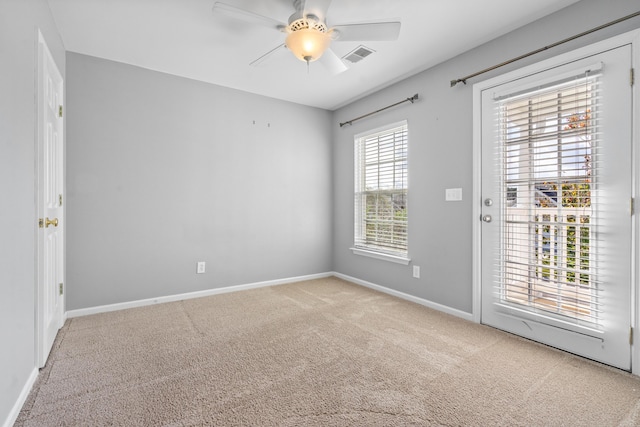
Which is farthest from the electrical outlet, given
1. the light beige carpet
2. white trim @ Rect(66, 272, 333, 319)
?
the light beige carpet

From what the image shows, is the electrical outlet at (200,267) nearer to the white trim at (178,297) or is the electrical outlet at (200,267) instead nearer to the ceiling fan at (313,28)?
the white trim at (178,297)

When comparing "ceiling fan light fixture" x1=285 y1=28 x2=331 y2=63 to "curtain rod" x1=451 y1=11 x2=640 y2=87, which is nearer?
"curtain rod" x1=451 y1=11 x2=640 y2=87

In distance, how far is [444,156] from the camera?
3.10m

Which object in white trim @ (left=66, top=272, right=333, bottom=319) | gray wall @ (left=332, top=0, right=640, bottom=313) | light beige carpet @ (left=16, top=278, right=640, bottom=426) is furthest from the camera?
white trim @ (left=66, top=272, right=333, bottom=319)

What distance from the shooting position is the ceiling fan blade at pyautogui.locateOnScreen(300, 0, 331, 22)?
1916 mm

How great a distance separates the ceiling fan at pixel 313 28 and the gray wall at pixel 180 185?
5.89 feet

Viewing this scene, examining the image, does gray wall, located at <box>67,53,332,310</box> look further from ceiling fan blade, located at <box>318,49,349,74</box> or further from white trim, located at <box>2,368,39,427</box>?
ceiling fan blade, located at <box>318,49,349,74</box>

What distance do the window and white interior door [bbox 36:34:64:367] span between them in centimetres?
317

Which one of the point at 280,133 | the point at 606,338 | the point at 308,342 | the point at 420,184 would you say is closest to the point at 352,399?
the point at 308,342

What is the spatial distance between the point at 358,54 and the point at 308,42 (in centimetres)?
98

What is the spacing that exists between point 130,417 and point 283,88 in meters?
A: 3.45

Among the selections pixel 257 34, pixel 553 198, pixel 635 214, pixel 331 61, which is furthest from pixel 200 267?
pixel 635 214

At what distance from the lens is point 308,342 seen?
7.93 ft

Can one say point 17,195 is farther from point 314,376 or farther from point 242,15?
point 314,376
